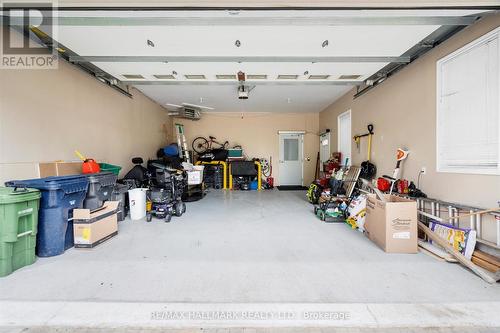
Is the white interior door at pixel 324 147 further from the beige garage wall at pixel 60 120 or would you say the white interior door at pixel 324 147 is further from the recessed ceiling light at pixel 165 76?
the beige garage wall at pixel 60 120

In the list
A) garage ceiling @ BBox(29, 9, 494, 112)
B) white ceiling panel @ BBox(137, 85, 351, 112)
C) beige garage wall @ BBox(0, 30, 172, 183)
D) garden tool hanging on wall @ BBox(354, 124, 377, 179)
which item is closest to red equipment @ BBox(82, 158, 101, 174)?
beige garage wall @ BBox(0, 30, 172, 183)

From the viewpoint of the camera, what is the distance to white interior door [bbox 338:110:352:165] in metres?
4.96

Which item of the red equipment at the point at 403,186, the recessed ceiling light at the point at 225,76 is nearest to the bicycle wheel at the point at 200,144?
the recessed ceiling light at the point at 225,76

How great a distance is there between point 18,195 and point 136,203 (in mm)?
1643

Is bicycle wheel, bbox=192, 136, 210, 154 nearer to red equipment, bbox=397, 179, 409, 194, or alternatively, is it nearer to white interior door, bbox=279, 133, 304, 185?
white interior door, bbox=279, 133, 304, 185

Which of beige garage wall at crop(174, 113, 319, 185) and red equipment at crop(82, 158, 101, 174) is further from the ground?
beige garage wall at crop(174, 113, 319, 185)

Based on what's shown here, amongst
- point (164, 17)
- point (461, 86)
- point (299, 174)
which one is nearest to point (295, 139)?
point (299, 174)

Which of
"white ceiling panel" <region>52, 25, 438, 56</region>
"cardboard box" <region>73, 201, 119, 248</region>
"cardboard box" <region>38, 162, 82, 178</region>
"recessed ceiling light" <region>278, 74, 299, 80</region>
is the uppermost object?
"recessed ceiling light" <region>278, 74, 299, 80</region>

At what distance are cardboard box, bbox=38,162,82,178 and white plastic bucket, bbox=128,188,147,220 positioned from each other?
31.7 inches

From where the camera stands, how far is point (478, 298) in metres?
1.48

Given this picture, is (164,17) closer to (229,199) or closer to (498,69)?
(498,69)

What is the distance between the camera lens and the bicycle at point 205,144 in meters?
7.19

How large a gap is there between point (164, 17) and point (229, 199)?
3881 mm

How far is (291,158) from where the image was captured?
7.43m
